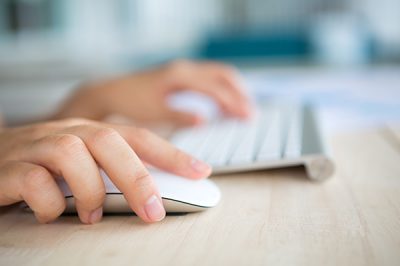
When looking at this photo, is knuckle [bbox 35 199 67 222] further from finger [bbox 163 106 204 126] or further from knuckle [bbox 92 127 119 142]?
finger [bbox 163 106 204 126]

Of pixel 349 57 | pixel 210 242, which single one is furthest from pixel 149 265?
pixel 349 57

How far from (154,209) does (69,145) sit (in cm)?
9

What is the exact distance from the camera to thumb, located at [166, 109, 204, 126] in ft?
2.81

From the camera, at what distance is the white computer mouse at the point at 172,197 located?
0.44 m

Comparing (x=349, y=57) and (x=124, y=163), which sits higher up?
(x=124, y=163)

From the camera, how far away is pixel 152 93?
3.08 ft

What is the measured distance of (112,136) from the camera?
1.42 ft

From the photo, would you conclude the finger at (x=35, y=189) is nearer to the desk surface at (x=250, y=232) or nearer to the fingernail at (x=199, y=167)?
the desk surface at (x=250, y=232)

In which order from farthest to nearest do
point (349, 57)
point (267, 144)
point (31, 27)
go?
point (31, 27) → point (349, 57) → point (267, 144)

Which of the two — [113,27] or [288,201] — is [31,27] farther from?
[288,201]

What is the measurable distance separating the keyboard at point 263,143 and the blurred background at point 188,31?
1892mm

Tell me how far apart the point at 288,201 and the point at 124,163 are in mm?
160

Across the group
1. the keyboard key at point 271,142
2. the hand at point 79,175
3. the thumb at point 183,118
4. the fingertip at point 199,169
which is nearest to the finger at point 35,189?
the hand at point 79,175

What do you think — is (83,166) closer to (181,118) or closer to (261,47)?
(181,118)
